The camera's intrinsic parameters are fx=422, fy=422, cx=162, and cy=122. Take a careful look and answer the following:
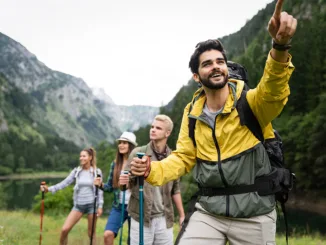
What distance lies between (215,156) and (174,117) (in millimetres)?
82040

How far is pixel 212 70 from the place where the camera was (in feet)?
12.5

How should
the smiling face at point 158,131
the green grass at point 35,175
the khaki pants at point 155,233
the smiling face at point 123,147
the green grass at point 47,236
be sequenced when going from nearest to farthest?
1. the khaki pants at point 155,233
2. the smiling face at point 158,131
3. the smiling face at point 123,147
4. the green grass at point 47,236
5. the green grass at point 35,175

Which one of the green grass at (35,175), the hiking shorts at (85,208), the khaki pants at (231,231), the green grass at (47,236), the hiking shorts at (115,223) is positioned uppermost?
the khaki pants at (231,231)

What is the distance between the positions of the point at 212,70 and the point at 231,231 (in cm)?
144

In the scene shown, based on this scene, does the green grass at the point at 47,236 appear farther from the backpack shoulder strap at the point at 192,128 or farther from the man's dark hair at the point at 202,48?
the man's dark hair at the point at 202,48

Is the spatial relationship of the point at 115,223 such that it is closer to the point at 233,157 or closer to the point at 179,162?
the point at 179,162

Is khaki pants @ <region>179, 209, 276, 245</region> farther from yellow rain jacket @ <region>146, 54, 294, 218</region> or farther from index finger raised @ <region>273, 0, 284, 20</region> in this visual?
index finger raised @ <region>273, 0, 284, 20</region>

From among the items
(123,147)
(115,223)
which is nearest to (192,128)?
(115,223)

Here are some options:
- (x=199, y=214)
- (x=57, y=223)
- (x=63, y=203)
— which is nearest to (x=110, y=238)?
(x=199, y=214)

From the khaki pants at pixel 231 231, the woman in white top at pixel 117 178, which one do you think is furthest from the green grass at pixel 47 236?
the khaki pants at pixel 231 231

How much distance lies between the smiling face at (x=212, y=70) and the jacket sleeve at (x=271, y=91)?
0.31m

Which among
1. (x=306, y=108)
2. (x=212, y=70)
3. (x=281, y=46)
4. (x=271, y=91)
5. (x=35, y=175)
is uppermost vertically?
(x=281, y=46)

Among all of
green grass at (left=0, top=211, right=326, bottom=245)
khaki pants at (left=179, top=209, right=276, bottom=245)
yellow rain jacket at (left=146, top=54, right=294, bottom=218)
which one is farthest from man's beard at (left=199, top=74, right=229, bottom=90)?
green grass at (left=0, top=211, right=326, bottom=245)

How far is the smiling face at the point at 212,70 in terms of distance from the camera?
376 cm
